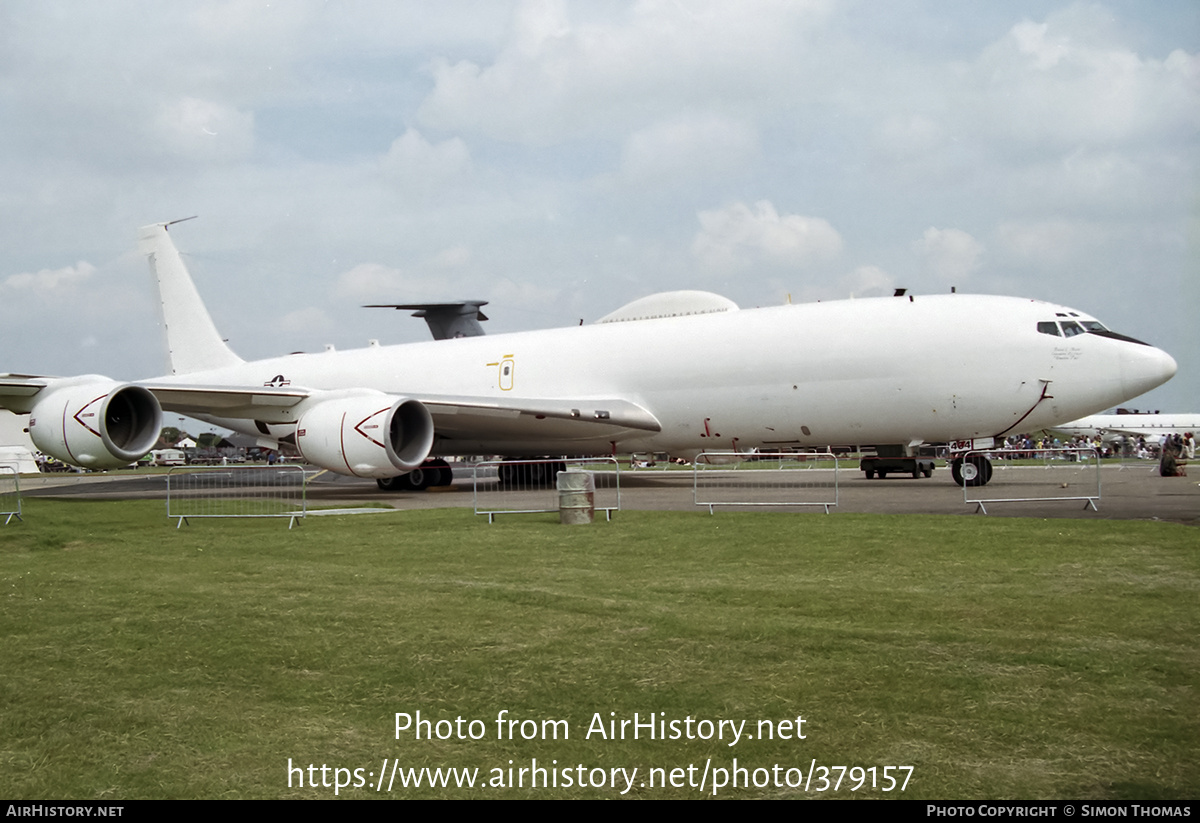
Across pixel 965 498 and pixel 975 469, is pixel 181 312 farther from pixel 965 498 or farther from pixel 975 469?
pixel 965 498

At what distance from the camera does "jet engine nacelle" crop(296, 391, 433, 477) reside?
16125mm

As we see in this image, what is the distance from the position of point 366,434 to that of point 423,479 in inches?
188

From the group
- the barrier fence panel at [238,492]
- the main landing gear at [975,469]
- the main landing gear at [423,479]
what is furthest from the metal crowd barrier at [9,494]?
the main landing gear at [975,469]

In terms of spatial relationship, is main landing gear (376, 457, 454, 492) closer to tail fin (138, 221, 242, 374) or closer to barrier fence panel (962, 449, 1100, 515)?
tail fin (138, 221, 242, 374)

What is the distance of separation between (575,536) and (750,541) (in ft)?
6.23

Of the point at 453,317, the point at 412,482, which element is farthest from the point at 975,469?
the point at 453,317

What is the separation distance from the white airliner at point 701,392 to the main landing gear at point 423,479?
0.71 meters

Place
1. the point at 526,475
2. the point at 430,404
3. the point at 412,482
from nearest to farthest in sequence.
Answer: the point at 526,475 < the point at 430,404 < the point at 412,482

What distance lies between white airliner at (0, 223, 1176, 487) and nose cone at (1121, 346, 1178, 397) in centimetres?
2

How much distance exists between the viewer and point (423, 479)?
20781mm

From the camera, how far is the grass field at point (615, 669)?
11.0 ft

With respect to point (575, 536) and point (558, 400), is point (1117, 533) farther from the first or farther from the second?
point (558, 400)

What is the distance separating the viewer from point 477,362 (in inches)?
858
